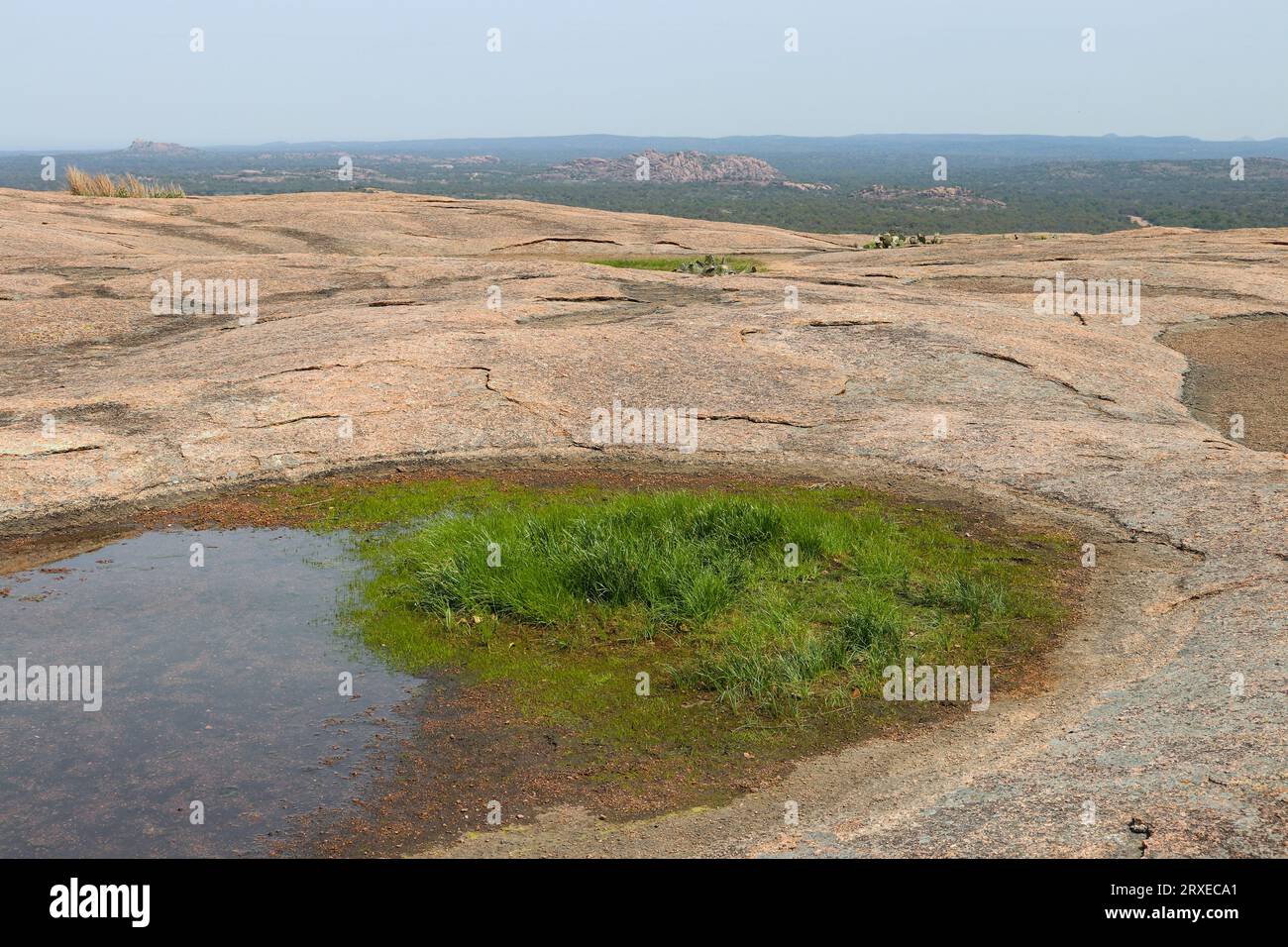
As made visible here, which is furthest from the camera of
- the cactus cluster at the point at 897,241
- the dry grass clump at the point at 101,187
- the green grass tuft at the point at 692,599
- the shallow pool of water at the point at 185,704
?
the dry grass clump at the point at 101,187

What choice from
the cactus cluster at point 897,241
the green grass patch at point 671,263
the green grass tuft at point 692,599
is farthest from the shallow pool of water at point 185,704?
the cactus cluster at point 897,241

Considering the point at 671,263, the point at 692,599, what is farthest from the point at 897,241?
the point at 692,599

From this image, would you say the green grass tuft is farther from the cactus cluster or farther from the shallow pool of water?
the cactus cluster

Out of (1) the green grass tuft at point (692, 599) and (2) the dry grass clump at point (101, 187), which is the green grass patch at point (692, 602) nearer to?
(1) the green grass tuft at point (692, 599)

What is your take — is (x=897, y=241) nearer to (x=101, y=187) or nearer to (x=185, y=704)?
(x=101, y=187)

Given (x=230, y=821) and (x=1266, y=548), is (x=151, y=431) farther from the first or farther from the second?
(x=1266, y=548)

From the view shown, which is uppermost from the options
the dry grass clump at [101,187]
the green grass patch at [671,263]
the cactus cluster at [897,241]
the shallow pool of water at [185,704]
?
the dry grass clump at [101,187]
